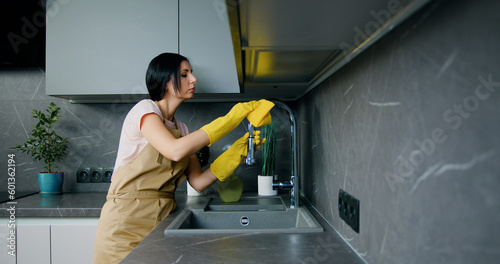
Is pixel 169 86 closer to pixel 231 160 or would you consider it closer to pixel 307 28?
pixel 231 160

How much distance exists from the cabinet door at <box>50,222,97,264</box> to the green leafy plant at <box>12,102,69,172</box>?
48 cm

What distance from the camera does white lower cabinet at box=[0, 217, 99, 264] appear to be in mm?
1556

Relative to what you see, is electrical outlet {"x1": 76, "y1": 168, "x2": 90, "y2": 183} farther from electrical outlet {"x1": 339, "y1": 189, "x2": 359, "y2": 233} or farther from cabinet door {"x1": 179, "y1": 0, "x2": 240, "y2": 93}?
electrical outlet {"x1": 339, "y1": 189, "x2": 359, "y2": 233}

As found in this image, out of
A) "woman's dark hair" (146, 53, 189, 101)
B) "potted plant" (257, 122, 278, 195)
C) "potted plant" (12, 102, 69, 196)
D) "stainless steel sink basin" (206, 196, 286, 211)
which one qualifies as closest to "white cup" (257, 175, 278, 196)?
"potted plant" (257, 122, 278, 195)

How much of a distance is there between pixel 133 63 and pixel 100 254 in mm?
841

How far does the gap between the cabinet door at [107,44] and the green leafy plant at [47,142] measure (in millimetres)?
303

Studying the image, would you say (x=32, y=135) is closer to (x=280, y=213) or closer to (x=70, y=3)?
(x=70, y=3)

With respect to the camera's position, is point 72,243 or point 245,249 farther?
point 72,243

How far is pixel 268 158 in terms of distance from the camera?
176 cm

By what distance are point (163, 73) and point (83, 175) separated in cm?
96

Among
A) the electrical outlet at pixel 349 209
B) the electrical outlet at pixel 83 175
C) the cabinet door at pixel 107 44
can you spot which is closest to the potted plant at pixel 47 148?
the electrical outlet at pixel 83 175

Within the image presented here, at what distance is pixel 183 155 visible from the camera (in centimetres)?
131

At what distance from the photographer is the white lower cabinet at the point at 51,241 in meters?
1.56

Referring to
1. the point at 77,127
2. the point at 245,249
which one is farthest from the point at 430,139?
the point at 77,127
